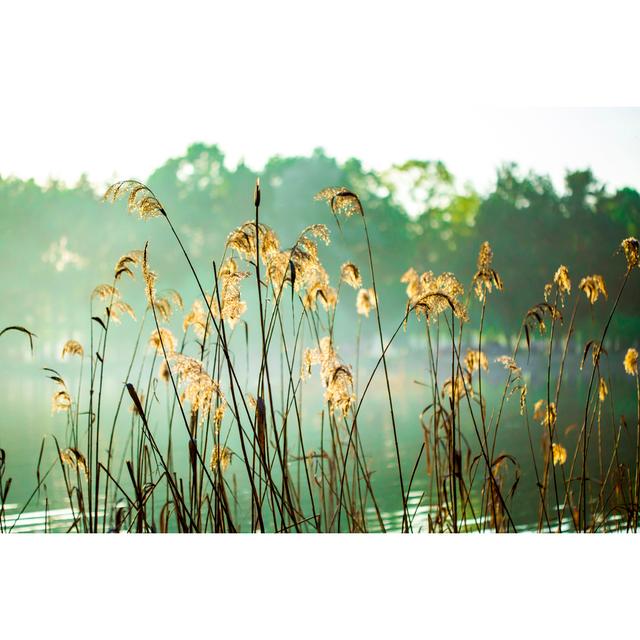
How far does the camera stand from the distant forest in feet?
21.1

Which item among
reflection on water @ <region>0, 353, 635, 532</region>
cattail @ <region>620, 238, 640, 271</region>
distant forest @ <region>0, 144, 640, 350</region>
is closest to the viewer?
cattail @ <region>620, 238, 640, 271</region>

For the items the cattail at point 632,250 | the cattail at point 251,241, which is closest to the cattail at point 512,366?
the cattail at point 632,250

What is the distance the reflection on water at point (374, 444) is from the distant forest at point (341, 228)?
0.96m

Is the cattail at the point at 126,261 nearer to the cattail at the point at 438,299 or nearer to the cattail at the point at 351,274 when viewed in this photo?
the cattail at the point at 351,274

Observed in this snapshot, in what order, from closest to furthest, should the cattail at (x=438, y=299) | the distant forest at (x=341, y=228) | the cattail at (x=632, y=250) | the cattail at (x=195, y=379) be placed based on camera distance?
1. the cattail at (x=195, y=379)
2. the cattail at (x=438, y=299)
3. the cattail at (x=632, y=250)
4. the distant forest at (x=341, y=228)

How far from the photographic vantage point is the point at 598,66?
2.77 m

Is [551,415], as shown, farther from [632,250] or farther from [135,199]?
[135,199]

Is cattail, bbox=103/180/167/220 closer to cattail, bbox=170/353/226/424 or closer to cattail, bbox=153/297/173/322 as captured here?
cattail, bbox=170/353/226/424

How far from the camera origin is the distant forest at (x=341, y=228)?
6418 millimetres

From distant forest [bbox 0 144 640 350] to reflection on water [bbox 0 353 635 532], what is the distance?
957 millimetres

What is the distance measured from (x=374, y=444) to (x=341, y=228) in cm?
215

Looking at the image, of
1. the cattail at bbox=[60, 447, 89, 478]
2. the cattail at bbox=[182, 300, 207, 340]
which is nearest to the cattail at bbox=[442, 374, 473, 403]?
the cattail at bbox=[182, 300, 207, 340]

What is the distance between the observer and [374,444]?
19.6 ft
